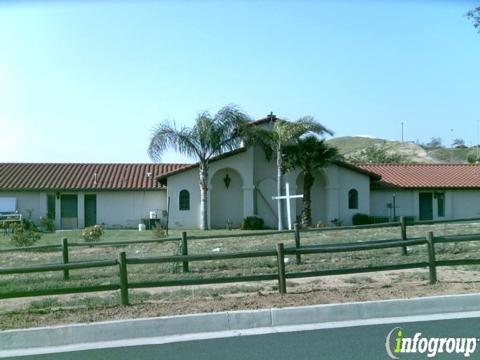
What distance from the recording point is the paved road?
7387mm

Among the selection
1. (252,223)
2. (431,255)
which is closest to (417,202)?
(252,223)

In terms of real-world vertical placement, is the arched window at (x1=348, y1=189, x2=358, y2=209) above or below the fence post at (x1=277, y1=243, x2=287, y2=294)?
above

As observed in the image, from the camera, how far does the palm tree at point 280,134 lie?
31.0 meters

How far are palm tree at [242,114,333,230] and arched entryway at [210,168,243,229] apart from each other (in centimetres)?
305

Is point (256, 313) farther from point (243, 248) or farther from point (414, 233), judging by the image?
point (414, 233)

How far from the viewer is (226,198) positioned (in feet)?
115

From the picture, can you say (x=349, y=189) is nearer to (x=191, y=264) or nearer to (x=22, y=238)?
(x=22, y=238)

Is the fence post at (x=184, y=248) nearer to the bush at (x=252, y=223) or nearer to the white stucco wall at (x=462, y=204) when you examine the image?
the bush at (x=252, y=223)

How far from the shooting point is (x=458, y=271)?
12945 millimetres

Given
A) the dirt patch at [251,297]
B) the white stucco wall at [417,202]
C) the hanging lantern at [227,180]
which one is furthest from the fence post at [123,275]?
the white stucco wall at [417,202]

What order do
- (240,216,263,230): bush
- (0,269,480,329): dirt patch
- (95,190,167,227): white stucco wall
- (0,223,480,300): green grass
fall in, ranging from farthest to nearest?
(95,190,167,227): white stucco wall
(240,216,263,230): bush
(0,223,480,300): green grass
(0,269,480,329): dirt patch

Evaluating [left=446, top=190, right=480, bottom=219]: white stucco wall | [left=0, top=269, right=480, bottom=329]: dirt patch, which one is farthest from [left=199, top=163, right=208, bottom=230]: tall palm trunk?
[left=0, top=269, right=480, bottom=329]: dirt patch

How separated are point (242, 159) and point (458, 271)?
70.8ft

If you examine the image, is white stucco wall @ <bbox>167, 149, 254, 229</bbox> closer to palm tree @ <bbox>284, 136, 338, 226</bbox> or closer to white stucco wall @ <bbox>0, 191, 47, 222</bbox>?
palm tree @ <bbox>284, 136, 338, 226</bbox>
